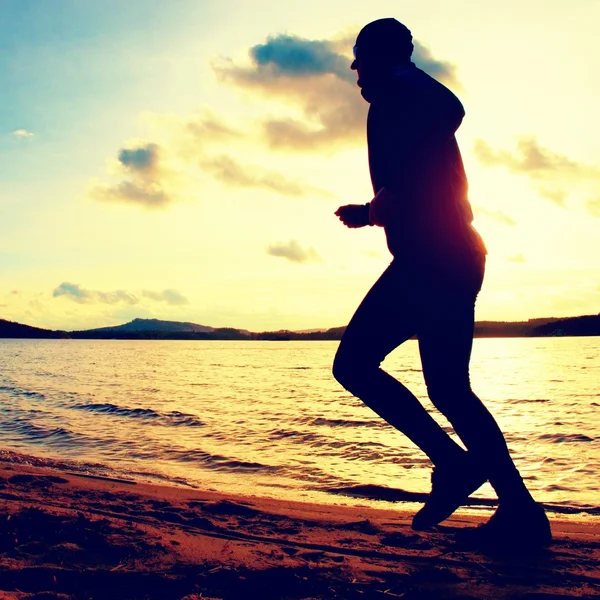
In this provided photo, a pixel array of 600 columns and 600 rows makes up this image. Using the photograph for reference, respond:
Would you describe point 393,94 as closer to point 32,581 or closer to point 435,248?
point 435,248

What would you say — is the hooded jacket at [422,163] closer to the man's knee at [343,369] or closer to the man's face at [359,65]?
the man's face at [359,65]

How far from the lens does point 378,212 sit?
2971 mm

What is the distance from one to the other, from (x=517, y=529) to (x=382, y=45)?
2652mm

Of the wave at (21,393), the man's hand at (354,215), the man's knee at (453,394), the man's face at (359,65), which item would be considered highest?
the man's face at (359,65)

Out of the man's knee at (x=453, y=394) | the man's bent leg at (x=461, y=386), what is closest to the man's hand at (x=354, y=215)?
the man's bent leg at (x=461, y=386)

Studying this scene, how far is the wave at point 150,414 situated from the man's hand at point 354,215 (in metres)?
8.64

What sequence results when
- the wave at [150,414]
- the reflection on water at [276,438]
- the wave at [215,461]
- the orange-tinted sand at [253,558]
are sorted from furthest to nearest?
the wave at [150,414] < the wave at [215,461] < the reflection on water at [276,438] < the orange-tinted sand at [253,558]

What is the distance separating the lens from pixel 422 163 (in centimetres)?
285

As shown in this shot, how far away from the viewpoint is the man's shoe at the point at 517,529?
3.02m

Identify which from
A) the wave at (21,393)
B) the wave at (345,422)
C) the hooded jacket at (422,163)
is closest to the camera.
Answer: the hooded jacket at (422,163)

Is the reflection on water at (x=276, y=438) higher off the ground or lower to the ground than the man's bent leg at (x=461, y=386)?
lower

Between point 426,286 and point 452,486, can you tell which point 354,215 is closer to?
point 426,286

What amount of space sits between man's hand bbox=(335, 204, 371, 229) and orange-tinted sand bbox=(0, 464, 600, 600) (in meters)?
1.75

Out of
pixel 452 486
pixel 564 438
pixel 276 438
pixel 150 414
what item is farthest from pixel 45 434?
pixel 452 486
